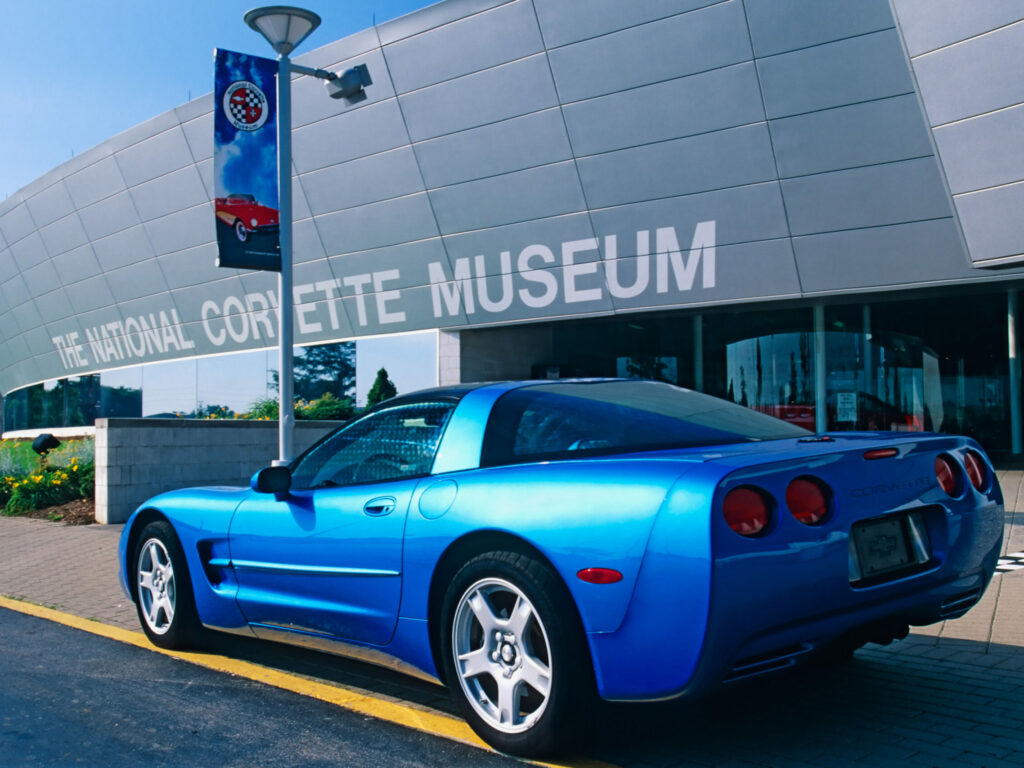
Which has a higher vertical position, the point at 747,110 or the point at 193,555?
the point at 747,110

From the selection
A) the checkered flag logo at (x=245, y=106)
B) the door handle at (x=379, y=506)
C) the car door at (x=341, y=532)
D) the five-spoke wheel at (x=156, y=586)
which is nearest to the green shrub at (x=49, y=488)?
the checkered flag logo at (x=245, y=106)

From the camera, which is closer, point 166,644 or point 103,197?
point 166,644

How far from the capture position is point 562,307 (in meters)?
20.7

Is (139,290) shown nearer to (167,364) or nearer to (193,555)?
(167,364)

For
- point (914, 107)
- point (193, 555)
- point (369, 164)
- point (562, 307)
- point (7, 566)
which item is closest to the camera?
point (193, 555)

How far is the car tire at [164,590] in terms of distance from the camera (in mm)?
5023

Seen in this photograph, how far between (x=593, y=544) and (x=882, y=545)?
3.42 ft

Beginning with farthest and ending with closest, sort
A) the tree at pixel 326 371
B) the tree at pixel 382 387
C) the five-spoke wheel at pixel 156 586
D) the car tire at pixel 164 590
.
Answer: the tree at pixel 326 371 < the tree at pixel 382 387 < the five-spoke wheel at pixel 156 586 < the car tire at pixel 164 590

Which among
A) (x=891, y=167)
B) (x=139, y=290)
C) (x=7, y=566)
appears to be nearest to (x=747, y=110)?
(x=891, y=167)

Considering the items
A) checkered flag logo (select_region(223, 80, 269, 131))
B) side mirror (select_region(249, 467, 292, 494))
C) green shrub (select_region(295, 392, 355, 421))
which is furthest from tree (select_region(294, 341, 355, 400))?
side mirror (select_region(249, 467, 292, 494))

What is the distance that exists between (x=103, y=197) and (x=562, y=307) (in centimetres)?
1659

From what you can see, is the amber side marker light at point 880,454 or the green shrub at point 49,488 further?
the green shrub at point 49,488

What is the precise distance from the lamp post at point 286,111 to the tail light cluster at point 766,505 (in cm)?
627

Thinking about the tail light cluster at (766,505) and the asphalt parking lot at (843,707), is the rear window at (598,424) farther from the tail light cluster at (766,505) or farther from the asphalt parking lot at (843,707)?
the asphalt parking lot at (843,707)
